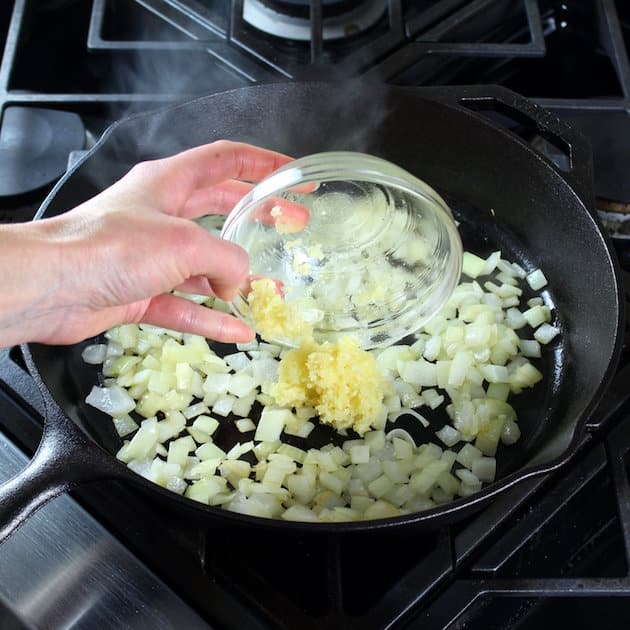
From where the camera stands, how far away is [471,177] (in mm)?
1576

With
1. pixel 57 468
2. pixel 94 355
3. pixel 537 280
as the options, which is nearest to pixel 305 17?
pixel 537 280

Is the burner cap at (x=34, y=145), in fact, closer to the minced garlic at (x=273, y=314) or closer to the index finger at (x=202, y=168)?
the index finger at (x=202, y=168)

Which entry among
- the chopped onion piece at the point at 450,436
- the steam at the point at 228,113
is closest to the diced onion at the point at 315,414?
the chopped onion piece at the point at 450,436

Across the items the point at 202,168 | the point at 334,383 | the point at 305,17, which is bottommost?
the point at 334,383

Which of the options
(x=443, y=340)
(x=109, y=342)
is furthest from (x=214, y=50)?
(x=443, y=340)

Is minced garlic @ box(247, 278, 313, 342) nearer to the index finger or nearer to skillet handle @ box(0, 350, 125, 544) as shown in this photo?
the index finger

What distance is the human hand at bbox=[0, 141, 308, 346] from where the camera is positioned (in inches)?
37.1

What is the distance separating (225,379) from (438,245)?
1.43 ft

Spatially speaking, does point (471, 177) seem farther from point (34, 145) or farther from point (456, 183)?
point (34, 145)

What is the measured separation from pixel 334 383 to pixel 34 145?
82 centimetres

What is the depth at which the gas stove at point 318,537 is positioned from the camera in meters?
1.06

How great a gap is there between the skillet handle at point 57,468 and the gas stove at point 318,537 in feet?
0.55

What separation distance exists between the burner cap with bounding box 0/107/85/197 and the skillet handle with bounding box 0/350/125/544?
65 cm

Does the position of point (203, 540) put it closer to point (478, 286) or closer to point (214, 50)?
point (478, 286)
